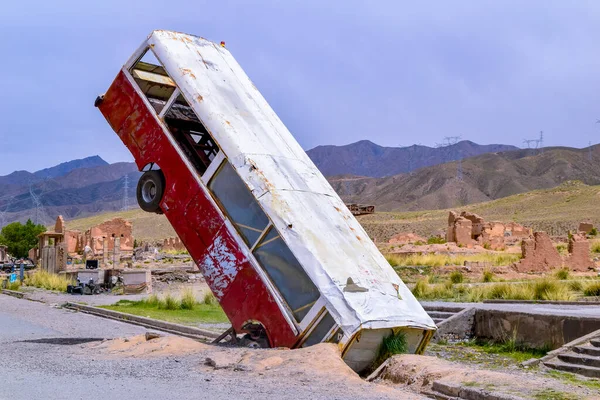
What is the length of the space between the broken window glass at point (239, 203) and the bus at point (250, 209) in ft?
0.05

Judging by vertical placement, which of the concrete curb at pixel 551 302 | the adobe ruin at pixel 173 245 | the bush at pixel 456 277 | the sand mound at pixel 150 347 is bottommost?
the sand mound at pixel 150 347

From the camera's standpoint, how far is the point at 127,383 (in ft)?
25.3

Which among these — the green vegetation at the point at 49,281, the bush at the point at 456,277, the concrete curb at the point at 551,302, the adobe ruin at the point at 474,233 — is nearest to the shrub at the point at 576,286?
the concrete curb at the point at 551,302

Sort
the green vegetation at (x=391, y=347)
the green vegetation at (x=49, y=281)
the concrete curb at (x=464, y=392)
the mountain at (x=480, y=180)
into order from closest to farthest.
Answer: the concrete curb at (x=464, y=392) < the green vegetation at (x=391, y=347) < the green vegetation at (x=49, y=281) < the mountain at (x=480, y=180)

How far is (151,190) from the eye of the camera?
1188cm

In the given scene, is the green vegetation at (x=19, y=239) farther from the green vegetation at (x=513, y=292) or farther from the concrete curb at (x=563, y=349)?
the concrete curb at (x=563, y=349)

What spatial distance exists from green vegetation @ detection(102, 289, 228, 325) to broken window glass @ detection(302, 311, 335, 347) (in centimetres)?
844

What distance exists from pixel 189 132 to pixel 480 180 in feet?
443

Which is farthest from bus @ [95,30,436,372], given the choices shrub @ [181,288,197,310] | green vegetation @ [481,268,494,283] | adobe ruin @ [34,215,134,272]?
adobe ruin @ [34,215,134,272]

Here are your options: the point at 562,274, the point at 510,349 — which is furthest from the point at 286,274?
the point at 562,274

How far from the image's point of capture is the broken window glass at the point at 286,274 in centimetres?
945

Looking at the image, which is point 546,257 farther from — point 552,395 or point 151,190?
point 552,395

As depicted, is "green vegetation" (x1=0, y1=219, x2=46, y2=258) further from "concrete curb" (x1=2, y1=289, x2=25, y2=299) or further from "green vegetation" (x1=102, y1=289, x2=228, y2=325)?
"green vegetation" (x1=102, y1=289, x2=228, y2=325)

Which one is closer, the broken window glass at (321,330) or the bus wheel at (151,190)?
the broken window glass at (321,330)
